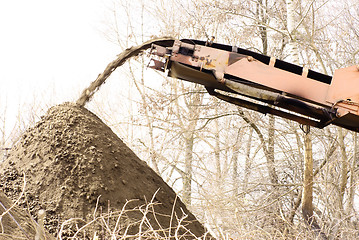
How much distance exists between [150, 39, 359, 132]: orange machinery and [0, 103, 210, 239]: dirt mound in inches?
51.3

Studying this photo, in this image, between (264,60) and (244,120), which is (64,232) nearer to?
(264,60)

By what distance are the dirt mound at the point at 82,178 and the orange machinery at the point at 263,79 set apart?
1302 millimetres

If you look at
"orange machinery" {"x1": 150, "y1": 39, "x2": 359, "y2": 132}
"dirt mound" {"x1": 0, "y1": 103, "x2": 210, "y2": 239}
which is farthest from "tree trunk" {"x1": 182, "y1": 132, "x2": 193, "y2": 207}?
"orange machinery" {"x1": 150, "y1": 39, "x2": 359, "y2": 132}

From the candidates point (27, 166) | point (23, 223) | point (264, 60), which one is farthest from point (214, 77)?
point (27, 166)

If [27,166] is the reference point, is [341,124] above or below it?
above

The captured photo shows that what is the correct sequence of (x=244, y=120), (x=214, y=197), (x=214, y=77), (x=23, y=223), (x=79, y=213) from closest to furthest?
(x=214, y=77) → (x=23, y=223) → (x=79, y=213) → (x=214, y=197) → (x=244, y=120)

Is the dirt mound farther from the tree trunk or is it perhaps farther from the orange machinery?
the tree trunk

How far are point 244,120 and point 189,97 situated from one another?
1.85m

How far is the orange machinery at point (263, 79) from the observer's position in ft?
10.9

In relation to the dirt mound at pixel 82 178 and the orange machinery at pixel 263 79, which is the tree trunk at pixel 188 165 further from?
the orange machinery at pixel 263 79

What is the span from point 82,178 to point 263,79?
211 cm

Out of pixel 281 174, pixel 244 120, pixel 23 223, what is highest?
pixel 244 120

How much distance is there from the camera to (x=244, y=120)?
33.2 feet

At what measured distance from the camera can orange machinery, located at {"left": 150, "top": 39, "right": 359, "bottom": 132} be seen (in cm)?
333
